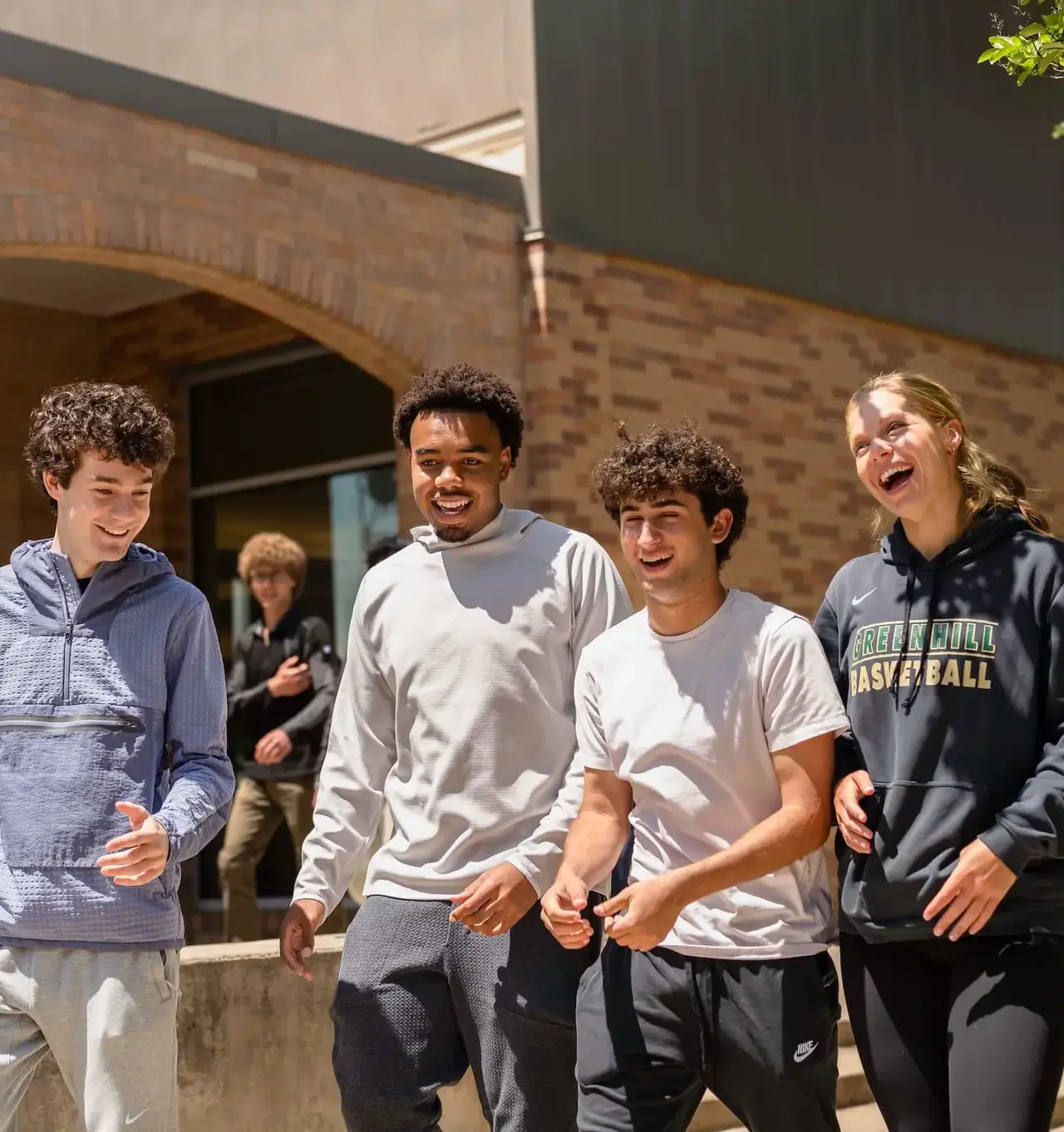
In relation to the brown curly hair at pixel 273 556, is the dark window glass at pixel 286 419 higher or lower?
higher

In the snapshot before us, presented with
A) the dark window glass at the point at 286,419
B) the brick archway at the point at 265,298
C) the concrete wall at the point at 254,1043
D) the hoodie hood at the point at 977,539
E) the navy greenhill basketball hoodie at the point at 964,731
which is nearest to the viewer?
the navy greenhill basketball hoodie at the point at 964,731

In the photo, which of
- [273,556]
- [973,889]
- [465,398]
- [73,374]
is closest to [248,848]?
[273,556]

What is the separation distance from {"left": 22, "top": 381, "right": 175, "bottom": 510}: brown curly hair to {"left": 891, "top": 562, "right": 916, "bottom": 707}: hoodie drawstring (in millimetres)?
1488

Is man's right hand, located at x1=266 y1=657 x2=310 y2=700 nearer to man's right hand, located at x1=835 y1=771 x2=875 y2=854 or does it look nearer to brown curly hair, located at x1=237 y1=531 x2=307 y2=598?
brown curly hair, located at x1=237 y1=531 x2=307 y2=598

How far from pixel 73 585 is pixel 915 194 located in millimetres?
9409

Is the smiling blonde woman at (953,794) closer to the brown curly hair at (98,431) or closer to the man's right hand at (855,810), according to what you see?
the man's right hand at (855,810)

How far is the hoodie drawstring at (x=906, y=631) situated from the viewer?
10.9ft

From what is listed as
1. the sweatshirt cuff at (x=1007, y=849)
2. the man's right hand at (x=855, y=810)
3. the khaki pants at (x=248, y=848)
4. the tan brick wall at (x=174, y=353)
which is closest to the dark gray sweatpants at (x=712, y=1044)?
the man's right hand at (x=855, y=810)

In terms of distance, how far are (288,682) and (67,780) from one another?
4382 mm

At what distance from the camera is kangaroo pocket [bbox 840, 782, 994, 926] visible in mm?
3182

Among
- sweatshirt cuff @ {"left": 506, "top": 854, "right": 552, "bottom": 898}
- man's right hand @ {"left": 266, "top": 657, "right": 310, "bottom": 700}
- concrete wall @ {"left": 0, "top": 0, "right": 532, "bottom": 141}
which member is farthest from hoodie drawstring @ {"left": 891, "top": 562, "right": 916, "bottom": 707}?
concrete wall @ {"left": 0, "top": 0, "right": 532, "bottom": 141}

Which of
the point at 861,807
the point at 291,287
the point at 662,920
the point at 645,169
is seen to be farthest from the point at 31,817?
the point at 645,169

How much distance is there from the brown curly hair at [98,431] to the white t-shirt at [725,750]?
1.06m

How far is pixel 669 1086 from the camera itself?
328 centimetres
